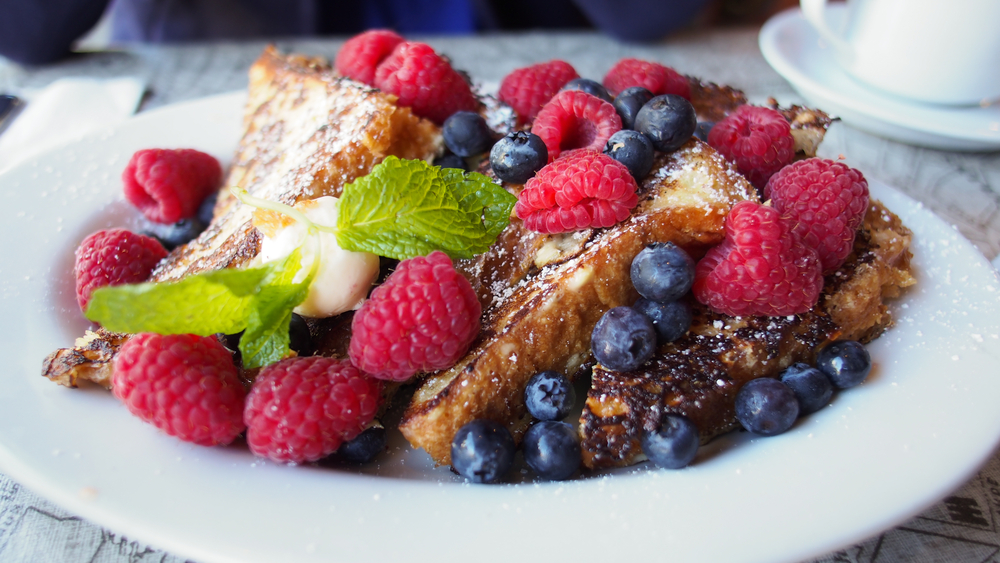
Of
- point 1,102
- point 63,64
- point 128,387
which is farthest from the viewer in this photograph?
point 63,64

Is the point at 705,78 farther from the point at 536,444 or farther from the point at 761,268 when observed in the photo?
the point at 536,444

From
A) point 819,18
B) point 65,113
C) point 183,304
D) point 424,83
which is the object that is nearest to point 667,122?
point 424,83

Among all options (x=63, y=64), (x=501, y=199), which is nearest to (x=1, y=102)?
(x=63, y=64)

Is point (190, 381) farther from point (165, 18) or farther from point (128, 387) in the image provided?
point (165, 18)

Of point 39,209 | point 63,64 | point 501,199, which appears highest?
point 501,199

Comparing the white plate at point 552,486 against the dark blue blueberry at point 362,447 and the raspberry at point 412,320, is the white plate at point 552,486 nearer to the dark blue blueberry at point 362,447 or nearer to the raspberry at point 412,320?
the dark blue blueberry at point 362,447

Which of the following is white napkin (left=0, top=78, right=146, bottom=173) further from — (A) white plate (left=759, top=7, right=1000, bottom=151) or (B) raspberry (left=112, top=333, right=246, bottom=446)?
(A) white plate (left=759, top=7, right=1000, bottom=151)

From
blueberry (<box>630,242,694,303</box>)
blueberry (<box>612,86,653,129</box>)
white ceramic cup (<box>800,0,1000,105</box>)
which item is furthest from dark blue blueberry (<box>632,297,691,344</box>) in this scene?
white ceramic cup (<box>800,0,1000,105</box>)
